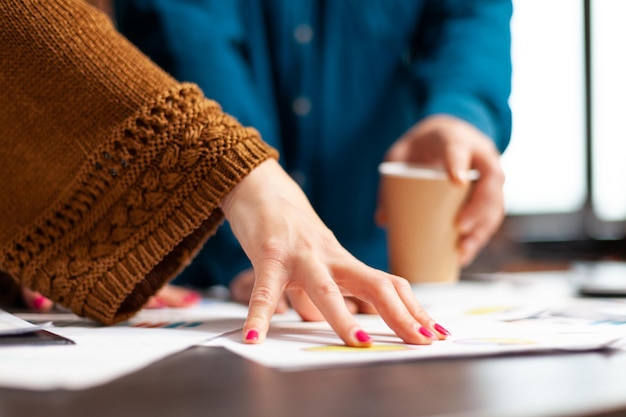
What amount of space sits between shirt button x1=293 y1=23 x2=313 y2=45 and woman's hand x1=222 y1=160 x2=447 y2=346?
0.63 m

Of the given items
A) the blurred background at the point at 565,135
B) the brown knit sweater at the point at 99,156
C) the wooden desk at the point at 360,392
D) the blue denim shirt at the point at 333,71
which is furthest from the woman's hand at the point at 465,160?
the blurred background at the point at 565,135

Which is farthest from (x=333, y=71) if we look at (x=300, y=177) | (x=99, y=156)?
(x=99, y=156)

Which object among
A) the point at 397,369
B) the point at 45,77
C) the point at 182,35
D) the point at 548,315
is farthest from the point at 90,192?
the point at 182,35

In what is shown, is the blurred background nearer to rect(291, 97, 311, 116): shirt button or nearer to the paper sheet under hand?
rect(291, 97, 311, 116): shirt button

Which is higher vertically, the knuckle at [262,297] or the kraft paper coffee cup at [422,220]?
the kraft paper coffee cup at [422,220]

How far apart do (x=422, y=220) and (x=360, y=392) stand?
0.53 metres

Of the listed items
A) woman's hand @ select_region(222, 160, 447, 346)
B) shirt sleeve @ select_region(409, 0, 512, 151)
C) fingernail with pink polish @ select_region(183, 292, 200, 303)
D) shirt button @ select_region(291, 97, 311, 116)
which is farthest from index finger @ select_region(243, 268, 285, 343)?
shirt button @ select_region(291, 97, 311, 116)

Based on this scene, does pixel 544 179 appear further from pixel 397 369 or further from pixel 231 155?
pixel 397 369

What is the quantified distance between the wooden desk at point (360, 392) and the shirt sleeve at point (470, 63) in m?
0.69

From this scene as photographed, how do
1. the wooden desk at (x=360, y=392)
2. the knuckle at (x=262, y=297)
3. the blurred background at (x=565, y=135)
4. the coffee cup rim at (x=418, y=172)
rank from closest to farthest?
the wooden desk at (x=360, y=392) < the knuckle at (x=262, y=297) < the coffee cup rim at (x=418, y=172) < the blurred background at (x=565, y=135)

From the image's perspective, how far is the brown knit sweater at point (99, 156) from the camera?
1.93 feet

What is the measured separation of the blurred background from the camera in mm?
2117

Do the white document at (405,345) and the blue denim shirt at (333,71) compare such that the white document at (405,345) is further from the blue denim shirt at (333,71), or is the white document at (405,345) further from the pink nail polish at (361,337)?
the blue denim shirt at (333,71)

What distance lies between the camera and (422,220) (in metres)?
0.85
